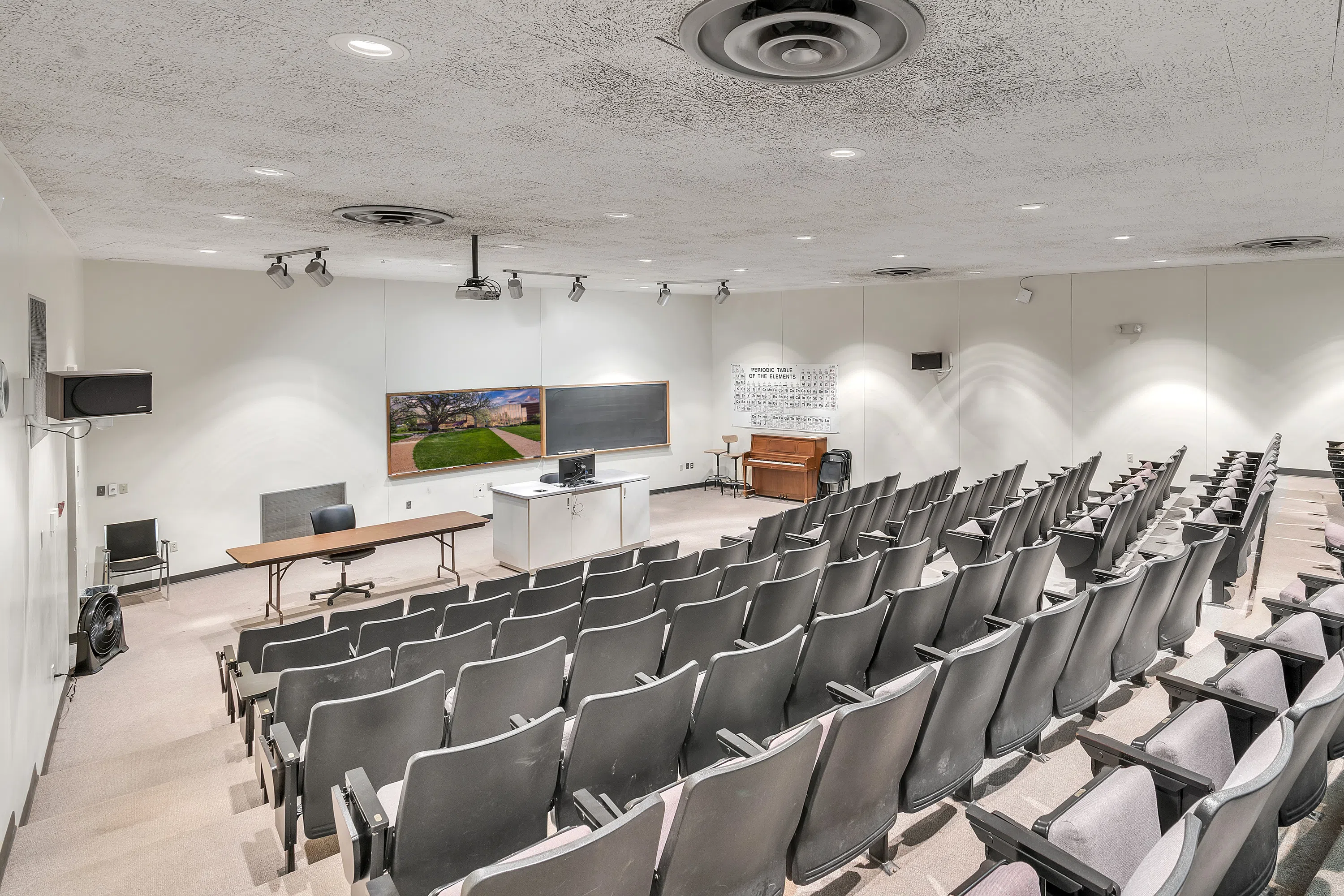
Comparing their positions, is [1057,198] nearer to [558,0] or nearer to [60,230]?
[558,0]

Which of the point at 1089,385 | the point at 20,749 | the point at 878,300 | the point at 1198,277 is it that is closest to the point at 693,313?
the point at 878,300

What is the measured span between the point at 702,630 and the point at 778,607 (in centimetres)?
55

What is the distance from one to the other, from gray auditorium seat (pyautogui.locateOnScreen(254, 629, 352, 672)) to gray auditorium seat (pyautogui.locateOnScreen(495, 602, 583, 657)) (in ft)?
3.24

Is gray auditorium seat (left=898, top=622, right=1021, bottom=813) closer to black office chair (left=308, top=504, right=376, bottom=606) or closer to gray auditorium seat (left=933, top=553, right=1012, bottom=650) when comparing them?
gray auditorium seat (left=933, top=553, right=1012, bottom=650)

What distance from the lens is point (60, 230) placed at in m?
5.61

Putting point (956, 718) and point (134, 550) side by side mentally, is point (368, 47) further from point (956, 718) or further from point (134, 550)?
point (134, 550)

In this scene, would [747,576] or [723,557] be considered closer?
[747,576]

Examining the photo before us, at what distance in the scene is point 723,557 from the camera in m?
5.92

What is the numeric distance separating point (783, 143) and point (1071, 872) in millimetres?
3056

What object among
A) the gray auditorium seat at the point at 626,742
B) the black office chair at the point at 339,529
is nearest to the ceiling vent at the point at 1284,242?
the gray auditorium seat at the point at 626,742

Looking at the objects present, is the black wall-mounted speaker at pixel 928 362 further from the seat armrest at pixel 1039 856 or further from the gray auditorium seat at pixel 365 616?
the seat armrest at pixel 1039 856

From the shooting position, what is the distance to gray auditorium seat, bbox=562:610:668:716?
3.63 metres

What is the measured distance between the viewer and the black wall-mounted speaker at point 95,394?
15.4 feet

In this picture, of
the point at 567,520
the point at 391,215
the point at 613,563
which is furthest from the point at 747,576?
the point at 567,520
